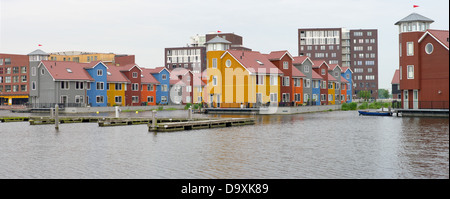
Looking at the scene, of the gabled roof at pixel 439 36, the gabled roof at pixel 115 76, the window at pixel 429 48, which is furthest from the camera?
the gabled roof at pixel 115 76

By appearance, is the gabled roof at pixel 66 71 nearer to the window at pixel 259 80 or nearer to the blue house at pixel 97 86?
the blue house at pixel 97 86

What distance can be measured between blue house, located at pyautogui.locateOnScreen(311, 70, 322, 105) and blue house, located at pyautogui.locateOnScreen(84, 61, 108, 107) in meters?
42.8

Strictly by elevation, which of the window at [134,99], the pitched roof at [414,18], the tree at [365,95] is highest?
the pitched roof at [414,18]

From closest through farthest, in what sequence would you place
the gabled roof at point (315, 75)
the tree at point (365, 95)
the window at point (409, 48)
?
1. the window at point (409, 48)
2. the gabled roof at point (315, 75)
3. the tree at point (365, 95)

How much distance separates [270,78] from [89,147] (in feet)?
177

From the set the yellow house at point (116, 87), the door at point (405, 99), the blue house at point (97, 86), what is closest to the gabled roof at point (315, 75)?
the door at point (405, 99)

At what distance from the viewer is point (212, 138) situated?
34.5 metres

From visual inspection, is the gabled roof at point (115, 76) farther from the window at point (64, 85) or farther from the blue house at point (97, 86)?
the window at point (64, 85)

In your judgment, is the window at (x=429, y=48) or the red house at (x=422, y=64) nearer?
the red house at (x=422, y=64)

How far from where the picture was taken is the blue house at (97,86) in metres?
91.7

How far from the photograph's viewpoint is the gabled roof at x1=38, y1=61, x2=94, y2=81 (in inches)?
3423

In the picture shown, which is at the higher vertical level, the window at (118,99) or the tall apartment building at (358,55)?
the tall apartment building at (358,55)

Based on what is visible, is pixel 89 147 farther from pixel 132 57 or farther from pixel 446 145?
pixel 132 57
